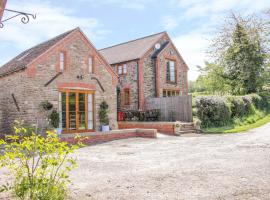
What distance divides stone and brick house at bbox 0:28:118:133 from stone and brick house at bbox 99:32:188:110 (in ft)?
20.3

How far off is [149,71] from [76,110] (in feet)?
33.8

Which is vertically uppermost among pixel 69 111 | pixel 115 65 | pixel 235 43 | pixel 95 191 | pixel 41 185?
pixel 235 43

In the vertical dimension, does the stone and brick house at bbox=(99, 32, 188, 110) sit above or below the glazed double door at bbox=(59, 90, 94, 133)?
above

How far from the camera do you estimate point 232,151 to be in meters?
10.3

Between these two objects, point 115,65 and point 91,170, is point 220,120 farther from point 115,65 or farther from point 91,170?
point 91,170

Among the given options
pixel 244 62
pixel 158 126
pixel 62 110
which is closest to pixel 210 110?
pixel 158 126

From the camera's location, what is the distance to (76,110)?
1619 cm

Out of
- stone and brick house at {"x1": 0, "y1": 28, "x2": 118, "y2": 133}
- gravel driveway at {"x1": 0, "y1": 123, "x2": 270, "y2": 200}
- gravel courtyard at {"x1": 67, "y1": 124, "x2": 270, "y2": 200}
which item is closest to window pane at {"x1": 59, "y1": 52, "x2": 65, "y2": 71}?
stone and brick house at {"x1": 0, "y1": 28, "x2": 118, "y2": 133}

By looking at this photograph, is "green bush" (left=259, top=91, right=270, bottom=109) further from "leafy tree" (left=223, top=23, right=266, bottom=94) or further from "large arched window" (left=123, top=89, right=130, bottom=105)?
"large arched window" (left=123, top=89, right=130, bottom=105)

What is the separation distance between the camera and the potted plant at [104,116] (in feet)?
56.5

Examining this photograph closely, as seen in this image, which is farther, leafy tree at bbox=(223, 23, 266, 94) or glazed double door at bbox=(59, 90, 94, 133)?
leafy tree at bbox=(223, 23, 266, 94)

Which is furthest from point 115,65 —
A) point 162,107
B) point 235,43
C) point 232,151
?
point 232,151

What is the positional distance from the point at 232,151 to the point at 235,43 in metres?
24.9

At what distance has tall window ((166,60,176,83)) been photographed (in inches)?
1029
